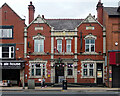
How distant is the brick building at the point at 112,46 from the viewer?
28641 millimetres

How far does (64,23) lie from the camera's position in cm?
3406

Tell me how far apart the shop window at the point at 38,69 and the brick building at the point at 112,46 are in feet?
27.5

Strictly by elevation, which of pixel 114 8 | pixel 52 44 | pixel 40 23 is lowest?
pixel 52 44

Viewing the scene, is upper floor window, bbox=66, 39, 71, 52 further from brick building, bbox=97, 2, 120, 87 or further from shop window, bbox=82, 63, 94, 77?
brick building, bbox=97, 2, 120, 87

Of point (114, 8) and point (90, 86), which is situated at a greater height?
point (114, 8)

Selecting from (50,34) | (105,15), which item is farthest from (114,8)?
(50,34)

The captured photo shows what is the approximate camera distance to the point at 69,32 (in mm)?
31484

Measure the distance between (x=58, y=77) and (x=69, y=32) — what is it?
616 cm

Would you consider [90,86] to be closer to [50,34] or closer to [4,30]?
[50,34]

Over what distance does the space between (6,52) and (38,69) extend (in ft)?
15.9

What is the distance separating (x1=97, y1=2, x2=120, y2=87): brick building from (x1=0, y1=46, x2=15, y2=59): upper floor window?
41.1 ft

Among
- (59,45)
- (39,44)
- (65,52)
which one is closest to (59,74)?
(65,52)

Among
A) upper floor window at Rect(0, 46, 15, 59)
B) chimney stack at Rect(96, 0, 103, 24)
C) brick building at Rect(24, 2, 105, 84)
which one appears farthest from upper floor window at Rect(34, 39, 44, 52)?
chimney stack at Rect(96, 0, 103, 24)

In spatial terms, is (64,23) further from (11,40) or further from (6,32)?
(6,32)
